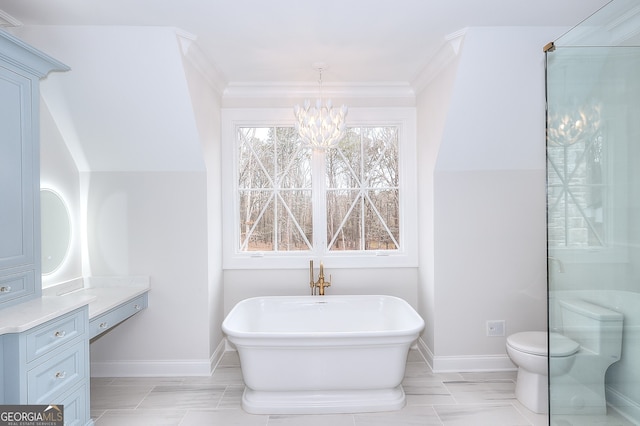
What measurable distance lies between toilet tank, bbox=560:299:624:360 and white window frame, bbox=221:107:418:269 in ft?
5.65

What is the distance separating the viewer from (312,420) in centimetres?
247

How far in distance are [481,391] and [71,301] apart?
2631mm

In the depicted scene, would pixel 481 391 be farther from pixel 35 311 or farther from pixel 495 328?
pixel 35 311

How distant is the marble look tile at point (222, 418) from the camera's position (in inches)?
96.3

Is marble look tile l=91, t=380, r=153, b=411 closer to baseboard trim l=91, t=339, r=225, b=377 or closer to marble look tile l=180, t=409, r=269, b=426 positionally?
baseboard trim l=91, t=339, r=225, b=377

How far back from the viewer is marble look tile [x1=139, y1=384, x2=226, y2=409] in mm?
2680

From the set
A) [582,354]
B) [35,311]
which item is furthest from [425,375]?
[35,311]

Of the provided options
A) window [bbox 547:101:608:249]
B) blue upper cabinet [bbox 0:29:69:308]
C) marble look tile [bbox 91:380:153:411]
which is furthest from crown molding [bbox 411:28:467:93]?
marble look tile [bbox 91:380:153:411]

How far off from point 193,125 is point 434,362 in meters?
2.54

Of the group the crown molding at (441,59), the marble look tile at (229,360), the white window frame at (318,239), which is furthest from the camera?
the white window frame at (318,239)

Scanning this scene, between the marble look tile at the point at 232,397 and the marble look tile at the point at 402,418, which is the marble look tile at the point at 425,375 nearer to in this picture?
the marble look tile at the point at 402,418

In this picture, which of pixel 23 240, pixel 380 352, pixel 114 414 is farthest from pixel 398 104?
pixel 114 414

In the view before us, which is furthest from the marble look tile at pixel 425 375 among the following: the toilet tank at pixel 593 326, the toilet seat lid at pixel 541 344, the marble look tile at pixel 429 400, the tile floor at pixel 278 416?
the toilet tank at pixel 593 326

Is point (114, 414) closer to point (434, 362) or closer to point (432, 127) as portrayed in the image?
point (434, 362)
